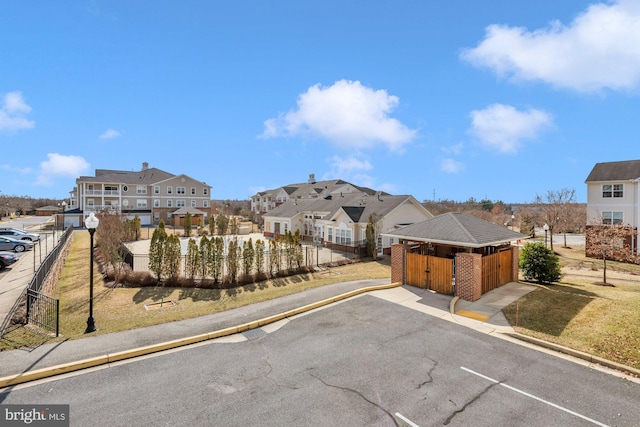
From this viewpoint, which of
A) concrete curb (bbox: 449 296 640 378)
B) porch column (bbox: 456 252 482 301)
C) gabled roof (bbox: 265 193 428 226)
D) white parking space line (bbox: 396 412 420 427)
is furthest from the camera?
gabled roof (bbox: 265 193 428 226)

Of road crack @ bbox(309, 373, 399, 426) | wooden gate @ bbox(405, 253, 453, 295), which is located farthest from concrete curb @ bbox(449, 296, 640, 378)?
road crack @ bbox(309, 373, 399, 426)

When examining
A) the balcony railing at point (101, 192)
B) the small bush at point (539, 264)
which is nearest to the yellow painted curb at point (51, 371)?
the small bush at point (539, 264)

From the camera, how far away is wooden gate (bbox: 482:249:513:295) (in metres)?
13.6

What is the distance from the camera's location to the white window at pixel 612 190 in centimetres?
2780

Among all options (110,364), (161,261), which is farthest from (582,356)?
(161,261)

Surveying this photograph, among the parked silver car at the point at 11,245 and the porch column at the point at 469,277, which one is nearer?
the porch column at the point at 469,277

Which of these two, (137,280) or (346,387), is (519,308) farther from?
(137,280)

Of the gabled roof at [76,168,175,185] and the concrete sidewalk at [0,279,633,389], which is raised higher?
the gabled roof at [76,168,175,185]

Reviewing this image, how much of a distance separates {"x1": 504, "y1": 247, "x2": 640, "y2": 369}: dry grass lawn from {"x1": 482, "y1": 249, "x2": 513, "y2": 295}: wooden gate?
1.43 metres

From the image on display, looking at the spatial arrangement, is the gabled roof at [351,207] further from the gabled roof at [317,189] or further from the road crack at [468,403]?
the road crack at [468,403]

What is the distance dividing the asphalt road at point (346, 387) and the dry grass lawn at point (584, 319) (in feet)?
4.00

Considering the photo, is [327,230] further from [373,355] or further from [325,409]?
[325,409]

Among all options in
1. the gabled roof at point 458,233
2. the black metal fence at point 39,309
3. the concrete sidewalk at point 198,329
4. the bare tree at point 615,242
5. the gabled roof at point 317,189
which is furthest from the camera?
the gabled roof at point 317,189

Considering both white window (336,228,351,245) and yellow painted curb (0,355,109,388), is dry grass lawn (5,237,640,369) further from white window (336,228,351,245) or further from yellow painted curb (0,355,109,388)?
white window (336,228,351,245)
